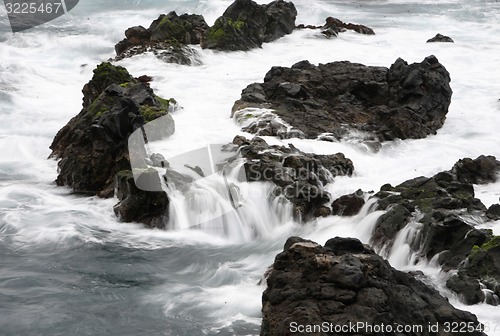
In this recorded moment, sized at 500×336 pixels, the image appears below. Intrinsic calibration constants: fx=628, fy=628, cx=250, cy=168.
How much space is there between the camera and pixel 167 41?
75.4 feet

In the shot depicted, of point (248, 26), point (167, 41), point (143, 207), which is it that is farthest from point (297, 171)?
point (248, 26)

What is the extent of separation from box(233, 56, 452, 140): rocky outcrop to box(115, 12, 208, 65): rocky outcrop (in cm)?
591

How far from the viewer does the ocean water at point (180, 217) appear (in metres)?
8.64

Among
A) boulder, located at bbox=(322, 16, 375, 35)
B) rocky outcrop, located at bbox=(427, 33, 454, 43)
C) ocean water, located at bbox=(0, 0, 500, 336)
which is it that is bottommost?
ocean water, located at bbox=(0, 0, 500, 336)

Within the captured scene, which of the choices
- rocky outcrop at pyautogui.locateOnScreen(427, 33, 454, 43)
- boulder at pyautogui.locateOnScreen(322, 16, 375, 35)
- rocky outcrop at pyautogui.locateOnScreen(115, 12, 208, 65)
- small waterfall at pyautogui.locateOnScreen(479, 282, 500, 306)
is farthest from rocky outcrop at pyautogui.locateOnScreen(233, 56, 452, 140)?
boulder at pyautogui.locateOnScreen(322, 16, 375, 35)

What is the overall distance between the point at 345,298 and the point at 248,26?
64.7 feet

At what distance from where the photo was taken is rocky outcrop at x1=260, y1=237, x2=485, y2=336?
6566mm

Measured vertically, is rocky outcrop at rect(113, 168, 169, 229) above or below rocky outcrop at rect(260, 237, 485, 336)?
below

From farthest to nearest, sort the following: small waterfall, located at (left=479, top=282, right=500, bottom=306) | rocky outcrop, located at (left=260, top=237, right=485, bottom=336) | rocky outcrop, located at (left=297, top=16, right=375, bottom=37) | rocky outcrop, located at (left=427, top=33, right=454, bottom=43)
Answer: rocky outcrop, located at (left=297, top=16, right=375, bottom=37), rocky outcrop, located at (left=427, top=33, right=454, bottom=43), small waterfall, located at (left=479, top=282, right=500, bottom=306), rocky outcrop, located at (left=260, top=237, right=485, bottom=336)

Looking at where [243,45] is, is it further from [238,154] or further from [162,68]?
[238,154]

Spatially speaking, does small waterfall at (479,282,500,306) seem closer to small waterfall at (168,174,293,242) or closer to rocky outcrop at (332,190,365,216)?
rocky outcrop at (332,190,365,216)

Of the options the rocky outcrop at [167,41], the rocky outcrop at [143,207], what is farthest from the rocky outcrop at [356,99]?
the rocky outcrop at [167,41]

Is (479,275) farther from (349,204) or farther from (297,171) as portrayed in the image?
(297,171)

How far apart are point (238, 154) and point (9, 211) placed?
4521 millimetres
